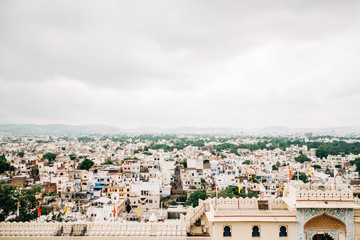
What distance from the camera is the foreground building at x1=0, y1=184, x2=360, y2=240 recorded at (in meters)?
12.2

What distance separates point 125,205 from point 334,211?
24.0 meters

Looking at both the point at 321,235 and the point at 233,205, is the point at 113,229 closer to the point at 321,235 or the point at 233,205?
the point at 233,205

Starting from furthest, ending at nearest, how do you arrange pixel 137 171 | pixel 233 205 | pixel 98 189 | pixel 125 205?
pixel 137 171 < pixel 98 189 < pixel 125 205 < pixel 233 205

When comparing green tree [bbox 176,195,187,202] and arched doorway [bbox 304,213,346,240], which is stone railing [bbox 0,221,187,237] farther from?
green tree [bbox 176,195,187,202]

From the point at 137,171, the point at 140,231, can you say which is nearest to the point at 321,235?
the point at 140,231

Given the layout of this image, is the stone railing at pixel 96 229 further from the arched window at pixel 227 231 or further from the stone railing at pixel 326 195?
the stone railing at pixel 326 195

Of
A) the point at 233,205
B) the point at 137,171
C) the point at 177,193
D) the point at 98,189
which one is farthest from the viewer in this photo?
the point at 137,171

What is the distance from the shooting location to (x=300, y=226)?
40.4 ft

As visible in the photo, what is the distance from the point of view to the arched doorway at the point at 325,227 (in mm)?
12359

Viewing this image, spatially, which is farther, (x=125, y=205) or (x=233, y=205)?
(x=125, y=205)

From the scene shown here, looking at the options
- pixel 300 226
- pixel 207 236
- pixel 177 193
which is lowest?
pixel 177 193

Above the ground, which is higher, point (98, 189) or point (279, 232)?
point (279, 232)

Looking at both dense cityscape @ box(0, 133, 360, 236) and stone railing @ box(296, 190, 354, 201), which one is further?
dense cityscape @ box(0, 133, 360, 236)

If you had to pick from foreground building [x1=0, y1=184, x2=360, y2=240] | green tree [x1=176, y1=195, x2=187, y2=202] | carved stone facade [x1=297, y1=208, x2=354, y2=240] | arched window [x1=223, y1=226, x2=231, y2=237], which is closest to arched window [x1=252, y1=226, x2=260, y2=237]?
foreground building [x1=0, y1=184, x2=360, y2=240]
